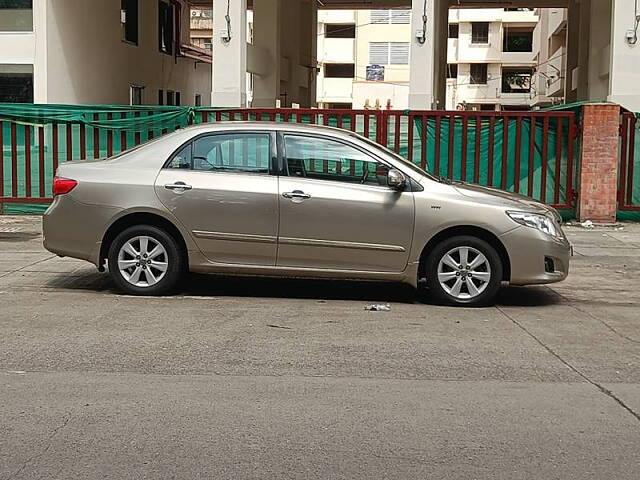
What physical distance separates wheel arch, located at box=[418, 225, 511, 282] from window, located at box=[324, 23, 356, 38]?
160 ft

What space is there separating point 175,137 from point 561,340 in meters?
4.27

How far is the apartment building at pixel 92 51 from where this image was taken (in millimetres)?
21016

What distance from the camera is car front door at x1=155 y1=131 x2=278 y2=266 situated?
9070 mm

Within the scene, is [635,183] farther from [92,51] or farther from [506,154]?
[92,51]

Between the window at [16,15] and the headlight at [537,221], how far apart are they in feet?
50.7

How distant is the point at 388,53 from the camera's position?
183 ft

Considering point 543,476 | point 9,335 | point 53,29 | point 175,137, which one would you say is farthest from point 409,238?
point 53,29

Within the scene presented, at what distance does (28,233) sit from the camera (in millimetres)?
14336

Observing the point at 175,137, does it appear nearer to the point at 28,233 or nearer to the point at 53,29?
the point at 28,233

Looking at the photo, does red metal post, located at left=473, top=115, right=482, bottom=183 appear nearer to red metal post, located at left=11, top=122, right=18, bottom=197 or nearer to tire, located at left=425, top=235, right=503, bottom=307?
tire, located at left=425, top=235, right=503, bottom=307

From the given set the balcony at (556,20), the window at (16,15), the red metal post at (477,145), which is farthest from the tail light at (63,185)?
the balcony at (556,20)

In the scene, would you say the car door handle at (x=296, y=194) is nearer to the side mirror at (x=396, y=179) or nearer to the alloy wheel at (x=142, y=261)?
the side mirror at (x=396, y=179)

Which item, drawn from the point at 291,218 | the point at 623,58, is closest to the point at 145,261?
the point at 291,218

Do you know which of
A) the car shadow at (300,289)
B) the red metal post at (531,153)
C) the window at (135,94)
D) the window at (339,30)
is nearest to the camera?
the car shadow at (300,289)
